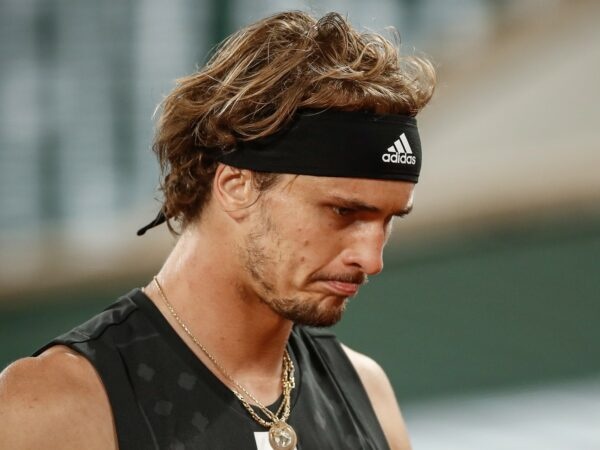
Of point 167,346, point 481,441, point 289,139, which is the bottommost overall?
point 481,441

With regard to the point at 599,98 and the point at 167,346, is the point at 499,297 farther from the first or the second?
the point at 167,346

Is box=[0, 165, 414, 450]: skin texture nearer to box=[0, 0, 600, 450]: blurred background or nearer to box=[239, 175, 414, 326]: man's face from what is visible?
box=[239, 175, 414, 326]: man's face

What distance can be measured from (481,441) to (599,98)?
2080 millimetres

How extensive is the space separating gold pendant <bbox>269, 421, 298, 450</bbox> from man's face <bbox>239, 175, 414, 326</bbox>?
22cm

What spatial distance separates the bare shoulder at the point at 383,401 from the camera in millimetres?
2967

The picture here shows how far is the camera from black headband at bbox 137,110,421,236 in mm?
2596

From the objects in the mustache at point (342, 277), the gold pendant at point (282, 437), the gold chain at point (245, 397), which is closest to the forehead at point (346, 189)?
the mustache at point (342, 277)

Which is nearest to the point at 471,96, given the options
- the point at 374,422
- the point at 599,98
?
the point at 599,98

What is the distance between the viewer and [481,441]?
554cm

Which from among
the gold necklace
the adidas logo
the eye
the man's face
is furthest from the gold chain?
the adidas logo

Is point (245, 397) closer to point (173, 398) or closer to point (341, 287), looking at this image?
point (173, 398)

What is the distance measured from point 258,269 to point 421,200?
4.15 m

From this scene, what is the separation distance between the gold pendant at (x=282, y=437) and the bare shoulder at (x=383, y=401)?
331mm

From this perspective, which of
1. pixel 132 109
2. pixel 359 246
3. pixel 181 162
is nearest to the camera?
pixel 359 246
